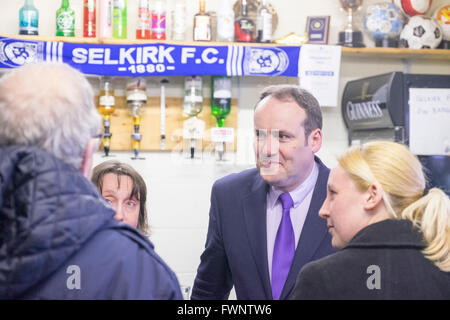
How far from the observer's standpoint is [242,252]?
7.54 ft

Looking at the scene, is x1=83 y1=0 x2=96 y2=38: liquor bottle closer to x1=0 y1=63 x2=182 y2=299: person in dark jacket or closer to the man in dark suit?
the man in dark suit

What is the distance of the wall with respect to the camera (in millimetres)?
3977

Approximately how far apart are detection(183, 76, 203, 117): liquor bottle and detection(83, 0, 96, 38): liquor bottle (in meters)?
0.67

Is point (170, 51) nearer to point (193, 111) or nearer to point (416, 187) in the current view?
point (193, 111)

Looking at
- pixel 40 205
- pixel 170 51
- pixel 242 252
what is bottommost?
pixel 242 252

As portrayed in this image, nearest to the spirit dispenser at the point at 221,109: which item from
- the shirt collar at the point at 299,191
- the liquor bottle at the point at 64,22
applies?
the liquor bottle at the point at 64,22

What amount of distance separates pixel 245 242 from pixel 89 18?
85.3 inches

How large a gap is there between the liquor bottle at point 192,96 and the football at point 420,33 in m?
1.39

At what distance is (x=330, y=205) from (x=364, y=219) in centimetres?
12

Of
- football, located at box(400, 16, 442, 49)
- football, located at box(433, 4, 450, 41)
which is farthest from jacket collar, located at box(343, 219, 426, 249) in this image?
football, located at box(433, 4, 450, 41)

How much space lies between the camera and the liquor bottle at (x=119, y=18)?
3.83 metres

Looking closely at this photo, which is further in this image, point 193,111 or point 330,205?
point 193,111

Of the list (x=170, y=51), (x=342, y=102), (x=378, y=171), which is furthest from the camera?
(x=342, y=102)
